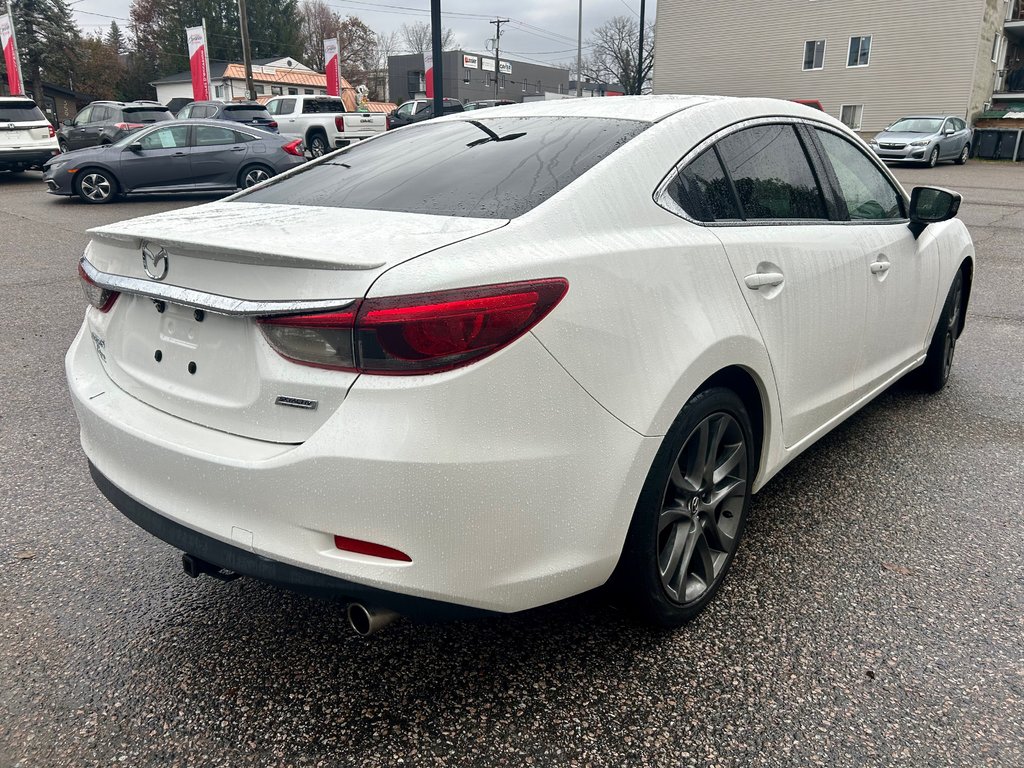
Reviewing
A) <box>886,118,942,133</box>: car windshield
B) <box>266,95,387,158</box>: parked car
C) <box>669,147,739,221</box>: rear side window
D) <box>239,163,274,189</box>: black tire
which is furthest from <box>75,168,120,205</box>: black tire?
<box>886,118,942,133</box>: car windshield

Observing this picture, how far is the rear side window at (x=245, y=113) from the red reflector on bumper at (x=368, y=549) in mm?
21196

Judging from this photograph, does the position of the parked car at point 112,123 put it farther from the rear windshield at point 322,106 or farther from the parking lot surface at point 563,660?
the parking lot surface at point 563,660

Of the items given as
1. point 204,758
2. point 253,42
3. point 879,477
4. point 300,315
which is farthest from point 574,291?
point 253,42

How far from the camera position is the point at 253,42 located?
245 feet

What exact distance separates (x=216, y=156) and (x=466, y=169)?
1353 centimetres

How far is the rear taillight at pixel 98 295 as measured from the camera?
2404 millimetres

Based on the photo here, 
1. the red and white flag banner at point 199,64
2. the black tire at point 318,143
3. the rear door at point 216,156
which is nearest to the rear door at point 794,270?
the rear door at point 216,156

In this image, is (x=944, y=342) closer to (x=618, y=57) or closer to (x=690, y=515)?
(x=690, y=515)

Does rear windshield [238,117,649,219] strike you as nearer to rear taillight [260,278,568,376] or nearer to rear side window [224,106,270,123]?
rear taillight [260,278,568,376]

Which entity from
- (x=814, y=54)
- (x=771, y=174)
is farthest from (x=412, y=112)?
(x=771, y=174)

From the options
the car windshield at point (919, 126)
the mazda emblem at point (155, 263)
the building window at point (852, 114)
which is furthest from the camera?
the building window at point (852, 114)

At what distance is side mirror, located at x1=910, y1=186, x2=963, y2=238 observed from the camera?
3703mm

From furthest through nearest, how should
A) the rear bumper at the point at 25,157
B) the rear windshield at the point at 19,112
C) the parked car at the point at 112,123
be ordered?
the parked car at the point at 112,123 → the rear bumper at the point at 25,157 → the rear windshield at the point at 19,112

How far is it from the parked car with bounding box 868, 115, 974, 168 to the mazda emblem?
2562 cm
